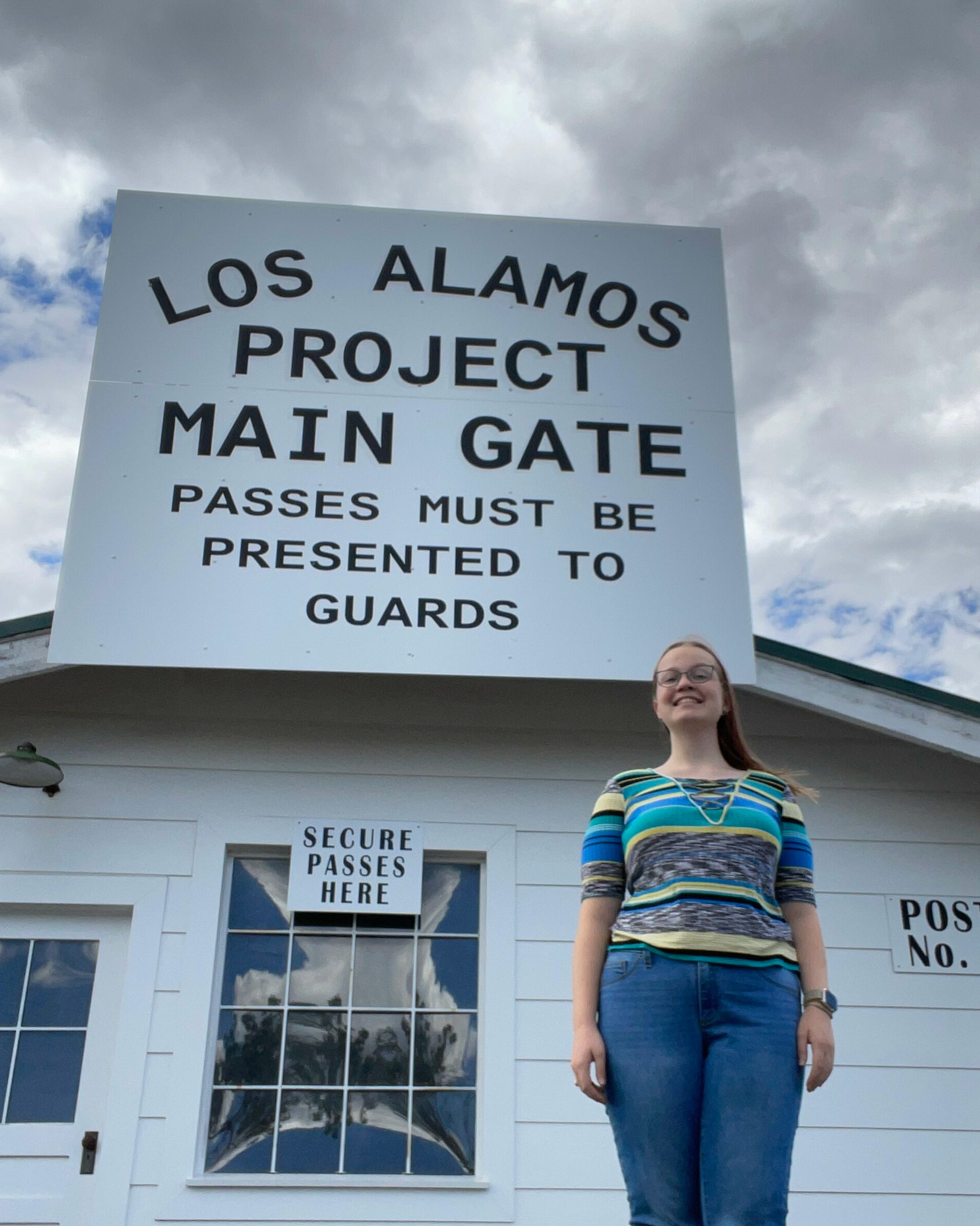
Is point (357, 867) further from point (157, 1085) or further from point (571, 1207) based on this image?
point (571, 1207)

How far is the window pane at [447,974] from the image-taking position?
4.02 metres

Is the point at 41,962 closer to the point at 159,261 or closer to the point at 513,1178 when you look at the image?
the point at 513,1178

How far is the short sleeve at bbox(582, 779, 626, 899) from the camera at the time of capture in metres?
2.07

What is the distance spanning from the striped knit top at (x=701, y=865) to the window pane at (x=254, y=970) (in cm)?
226

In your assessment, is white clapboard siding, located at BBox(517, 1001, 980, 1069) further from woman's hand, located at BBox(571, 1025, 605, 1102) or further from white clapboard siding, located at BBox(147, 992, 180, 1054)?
woman's hand, located at BBox(571, 1025, 605, 1102)

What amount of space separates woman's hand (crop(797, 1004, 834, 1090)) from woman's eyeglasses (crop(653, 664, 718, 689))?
26.2 inches

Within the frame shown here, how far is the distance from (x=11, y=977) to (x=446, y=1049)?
63.9 inches

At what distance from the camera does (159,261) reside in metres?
4.60

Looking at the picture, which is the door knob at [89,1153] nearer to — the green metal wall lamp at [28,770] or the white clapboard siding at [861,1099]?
the green metal wall lamp at [28,770]

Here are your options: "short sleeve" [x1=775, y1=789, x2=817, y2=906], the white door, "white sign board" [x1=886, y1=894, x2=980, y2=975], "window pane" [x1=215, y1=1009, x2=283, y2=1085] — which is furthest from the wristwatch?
the white door

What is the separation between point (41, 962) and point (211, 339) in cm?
251

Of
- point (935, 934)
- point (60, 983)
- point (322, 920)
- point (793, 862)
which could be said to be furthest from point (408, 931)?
point (793, 862)

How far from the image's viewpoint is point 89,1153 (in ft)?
12.2

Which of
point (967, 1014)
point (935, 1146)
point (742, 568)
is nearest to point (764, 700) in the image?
point (742, 568)
